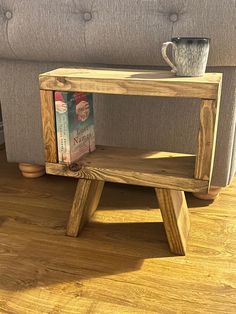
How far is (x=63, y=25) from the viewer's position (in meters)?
Answer: 0.90

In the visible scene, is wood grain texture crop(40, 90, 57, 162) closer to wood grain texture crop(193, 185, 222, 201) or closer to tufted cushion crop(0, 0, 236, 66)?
tufted cushion crop(0, 0, 236, 66)

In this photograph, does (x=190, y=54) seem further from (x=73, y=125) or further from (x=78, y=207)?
(x=78, y=207)

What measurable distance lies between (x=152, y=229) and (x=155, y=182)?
0.21 m

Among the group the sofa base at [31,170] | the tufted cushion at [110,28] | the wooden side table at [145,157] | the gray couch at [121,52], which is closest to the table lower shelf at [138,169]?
the wooden side table at [145,157]

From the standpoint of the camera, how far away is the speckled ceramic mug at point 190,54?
2.31 ft

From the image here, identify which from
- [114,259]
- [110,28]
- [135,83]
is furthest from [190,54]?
[114,259]

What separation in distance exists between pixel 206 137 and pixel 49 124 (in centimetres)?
34

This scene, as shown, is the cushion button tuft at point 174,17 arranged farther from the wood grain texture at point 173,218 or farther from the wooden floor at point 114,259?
the wooden floor at point 114,259

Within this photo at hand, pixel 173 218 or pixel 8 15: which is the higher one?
pixel 8 15

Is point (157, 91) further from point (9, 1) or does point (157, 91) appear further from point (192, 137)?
point (9, 1)

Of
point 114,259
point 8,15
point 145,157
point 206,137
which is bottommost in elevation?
point 114,259

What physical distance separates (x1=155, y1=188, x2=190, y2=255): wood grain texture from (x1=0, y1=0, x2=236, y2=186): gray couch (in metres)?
0.20

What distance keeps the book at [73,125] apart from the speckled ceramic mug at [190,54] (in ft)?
0.80

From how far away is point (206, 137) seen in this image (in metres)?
0.71
